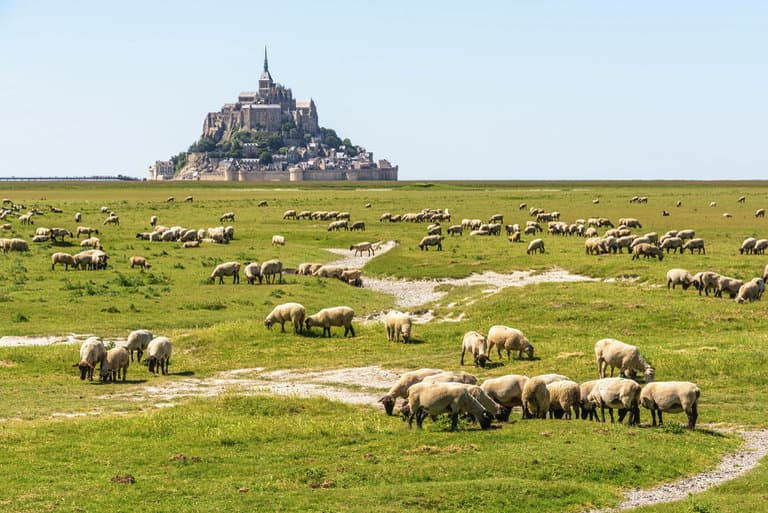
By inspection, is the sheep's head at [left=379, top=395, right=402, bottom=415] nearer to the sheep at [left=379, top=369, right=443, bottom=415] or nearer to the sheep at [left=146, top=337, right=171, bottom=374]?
the sheep at [left=379, top=369, right=443, bottom=415]

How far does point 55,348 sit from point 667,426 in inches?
843

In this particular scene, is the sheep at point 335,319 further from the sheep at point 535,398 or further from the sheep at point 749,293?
the sheep at point 749,293

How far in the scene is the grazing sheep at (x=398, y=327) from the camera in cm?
3578

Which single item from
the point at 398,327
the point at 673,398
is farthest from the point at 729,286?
the point at 673,398

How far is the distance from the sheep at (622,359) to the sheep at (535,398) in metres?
5.26

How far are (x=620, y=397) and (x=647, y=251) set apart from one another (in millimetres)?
36103

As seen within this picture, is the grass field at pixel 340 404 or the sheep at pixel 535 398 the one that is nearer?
the grass field at pixel 340 404

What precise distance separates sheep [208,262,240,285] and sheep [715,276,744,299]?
80.5ft

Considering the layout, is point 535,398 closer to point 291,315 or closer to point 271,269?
point 291,315

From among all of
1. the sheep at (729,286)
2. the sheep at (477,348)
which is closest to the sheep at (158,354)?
the sheep at (477,348)

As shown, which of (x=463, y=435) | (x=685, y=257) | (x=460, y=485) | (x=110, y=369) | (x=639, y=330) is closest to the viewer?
(x=460, y=485)

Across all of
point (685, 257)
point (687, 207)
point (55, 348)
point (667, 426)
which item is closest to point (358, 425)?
point (667, 426)

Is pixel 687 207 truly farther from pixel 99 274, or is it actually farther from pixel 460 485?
pixel 460 485

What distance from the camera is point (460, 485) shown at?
57.8 feet
